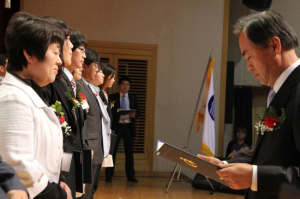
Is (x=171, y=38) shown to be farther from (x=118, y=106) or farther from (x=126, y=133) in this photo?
(x=126, y=133)

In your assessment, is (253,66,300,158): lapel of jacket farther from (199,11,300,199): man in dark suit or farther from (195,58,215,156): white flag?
(195,58,215,156): white flag

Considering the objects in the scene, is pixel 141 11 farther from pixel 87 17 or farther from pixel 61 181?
pixel 61 181

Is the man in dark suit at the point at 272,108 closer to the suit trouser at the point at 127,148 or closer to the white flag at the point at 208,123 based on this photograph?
the white flag at the point at 208,123

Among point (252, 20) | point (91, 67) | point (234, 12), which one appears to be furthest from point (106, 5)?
point (252, 20)

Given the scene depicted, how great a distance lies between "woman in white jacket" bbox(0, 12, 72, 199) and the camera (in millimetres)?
1287

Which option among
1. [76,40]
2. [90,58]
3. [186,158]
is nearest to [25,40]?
[186,158]

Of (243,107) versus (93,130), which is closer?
(93,130)

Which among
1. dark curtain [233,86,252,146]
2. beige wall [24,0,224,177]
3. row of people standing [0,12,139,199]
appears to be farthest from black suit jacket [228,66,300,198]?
dark curtain [233,86,252,146]

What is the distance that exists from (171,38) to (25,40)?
5560mm

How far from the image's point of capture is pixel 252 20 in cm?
158

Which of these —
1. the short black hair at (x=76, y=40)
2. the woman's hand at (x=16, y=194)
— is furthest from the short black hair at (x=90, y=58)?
the woman's hand at (x=16, y=194)

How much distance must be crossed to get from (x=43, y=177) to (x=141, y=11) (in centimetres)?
588

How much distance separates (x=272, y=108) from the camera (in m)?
1.47

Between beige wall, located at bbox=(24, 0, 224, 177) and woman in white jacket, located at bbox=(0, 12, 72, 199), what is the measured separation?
5218 millimetres
